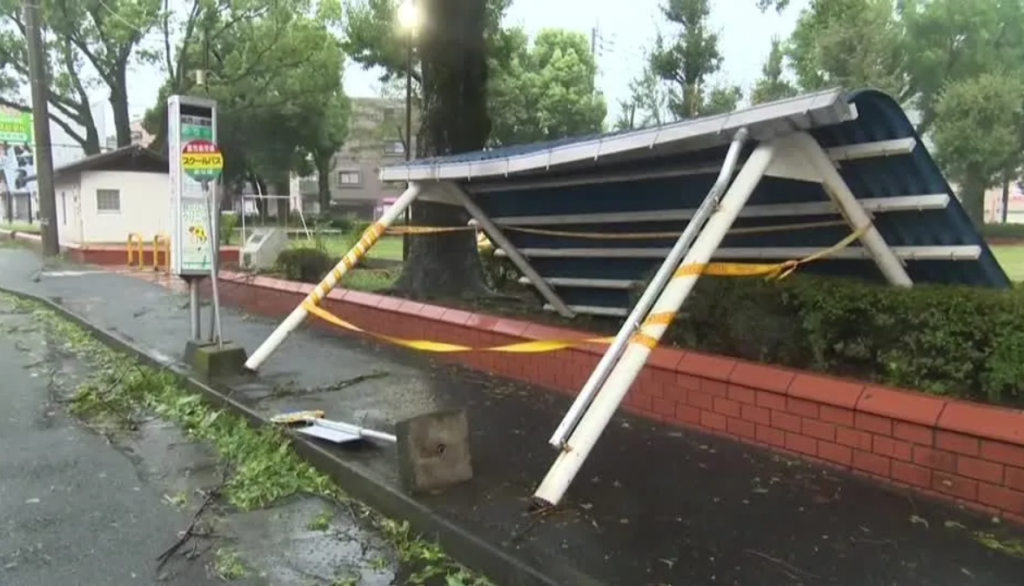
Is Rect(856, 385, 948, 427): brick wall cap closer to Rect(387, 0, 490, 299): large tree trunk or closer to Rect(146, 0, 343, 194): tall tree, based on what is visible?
Rect(387, 0, 490, 299): large tree trunk

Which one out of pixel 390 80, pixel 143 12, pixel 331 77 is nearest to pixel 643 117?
pixel 390 80

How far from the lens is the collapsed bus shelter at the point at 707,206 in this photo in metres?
4.10

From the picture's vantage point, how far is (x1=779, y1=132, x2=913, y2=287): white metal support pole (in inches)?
172

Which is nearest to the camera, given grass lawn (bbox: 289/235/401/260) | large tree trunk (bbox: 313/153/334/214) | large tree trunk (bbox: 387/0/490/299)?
large tree trunk (bbox: 387/0/490/299)

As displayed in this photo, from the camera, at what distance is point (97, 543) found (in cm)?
409

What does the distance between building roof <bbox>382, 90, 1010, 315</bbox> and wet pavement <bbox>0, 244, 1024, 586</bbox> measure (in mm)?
1452

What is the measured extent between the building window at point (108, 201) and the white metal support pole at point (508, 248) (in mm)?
24353

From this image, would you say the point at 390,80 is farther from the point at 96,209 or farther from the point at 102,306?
the point at 102,306

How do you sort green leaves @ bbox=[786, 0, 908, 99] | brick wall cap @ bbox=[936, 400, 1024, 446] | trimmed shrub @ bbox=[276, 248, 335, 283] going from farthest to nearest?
1. green leaves @ bbox=[786, 0, 908, 99]
2. trimmed shrub @ bbox=[276, 248, 335, 283]
3. brick wall cap @ bbox=[936, 400, 1024, 446]

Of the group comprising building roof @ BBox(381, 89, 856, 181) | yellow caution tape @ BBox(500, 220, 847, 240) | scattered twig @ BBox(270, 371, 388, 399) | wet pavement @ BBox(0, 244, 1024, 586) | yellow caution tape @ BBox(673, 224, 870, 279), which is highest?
building roof @ BBox(381, 89, 856, 181)

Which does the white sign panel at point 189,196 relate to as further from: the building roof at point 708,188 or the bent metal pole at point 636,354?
the bent metal pole at point 636,354

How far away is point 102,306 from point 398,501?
10345mm

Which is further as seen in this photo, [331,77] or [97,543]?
[331,77]

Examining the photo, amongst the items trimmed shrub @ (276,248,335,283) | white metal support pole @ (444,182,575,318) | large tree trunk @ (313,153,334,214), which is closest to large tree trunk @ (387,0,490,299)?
white metal support pole @ (444,182,575,318)
